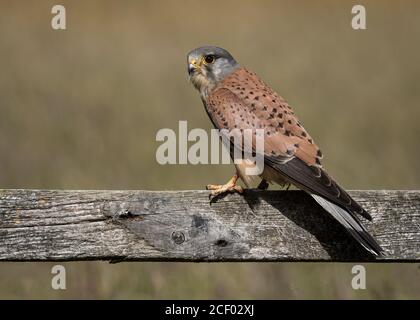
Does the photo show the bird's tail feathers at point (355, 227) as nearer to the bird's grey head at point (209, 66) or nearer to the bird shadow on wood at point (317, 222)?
the bird shadow on wood at point (317, 222)

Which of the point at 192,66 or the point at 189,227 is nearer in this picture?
the point at 189,227

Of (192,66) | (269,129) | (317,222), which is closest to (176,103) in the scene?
(192,66)

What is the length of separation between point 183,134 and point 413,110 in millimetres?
1993

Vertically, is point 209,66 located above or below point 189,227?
above

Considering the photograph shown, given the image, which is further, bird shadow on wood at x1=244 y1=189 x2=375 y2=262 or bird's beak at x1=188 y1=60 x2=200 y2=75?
bird's beak at x1=188 y1=60 x2=200 y2=75

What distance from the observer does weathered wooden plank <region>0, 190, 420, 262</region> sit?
365cm

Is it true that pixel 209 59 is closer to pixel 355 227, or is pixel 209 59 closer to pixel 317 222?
pixel 317 222

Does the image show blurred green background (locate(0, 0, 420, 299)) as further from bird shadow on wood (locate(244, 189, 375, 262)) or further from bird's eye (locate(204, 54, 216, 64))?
bird shadow on wood (locate(244, 189, 375, 262))

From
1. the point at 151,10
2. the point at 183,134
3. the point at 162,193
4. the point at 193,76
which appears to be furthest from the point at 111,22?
the point at 162,193

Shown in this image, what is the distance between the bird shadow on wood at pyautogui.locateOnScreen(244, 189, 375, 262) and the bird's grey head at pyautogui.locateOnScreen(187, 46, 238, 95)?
1.64 meters

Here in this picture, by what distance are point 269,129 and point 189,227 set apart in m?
1.13

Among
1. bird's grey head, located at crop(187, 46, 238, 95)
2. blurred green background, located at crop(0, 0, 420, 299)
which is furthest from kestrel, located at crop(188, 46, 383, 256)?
blurred green background, located at crop(0, 0, 420, 299)

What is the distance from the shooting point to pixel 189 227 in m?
3.76

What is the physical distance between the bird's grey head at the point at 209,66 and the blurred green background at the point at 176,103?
88cm
